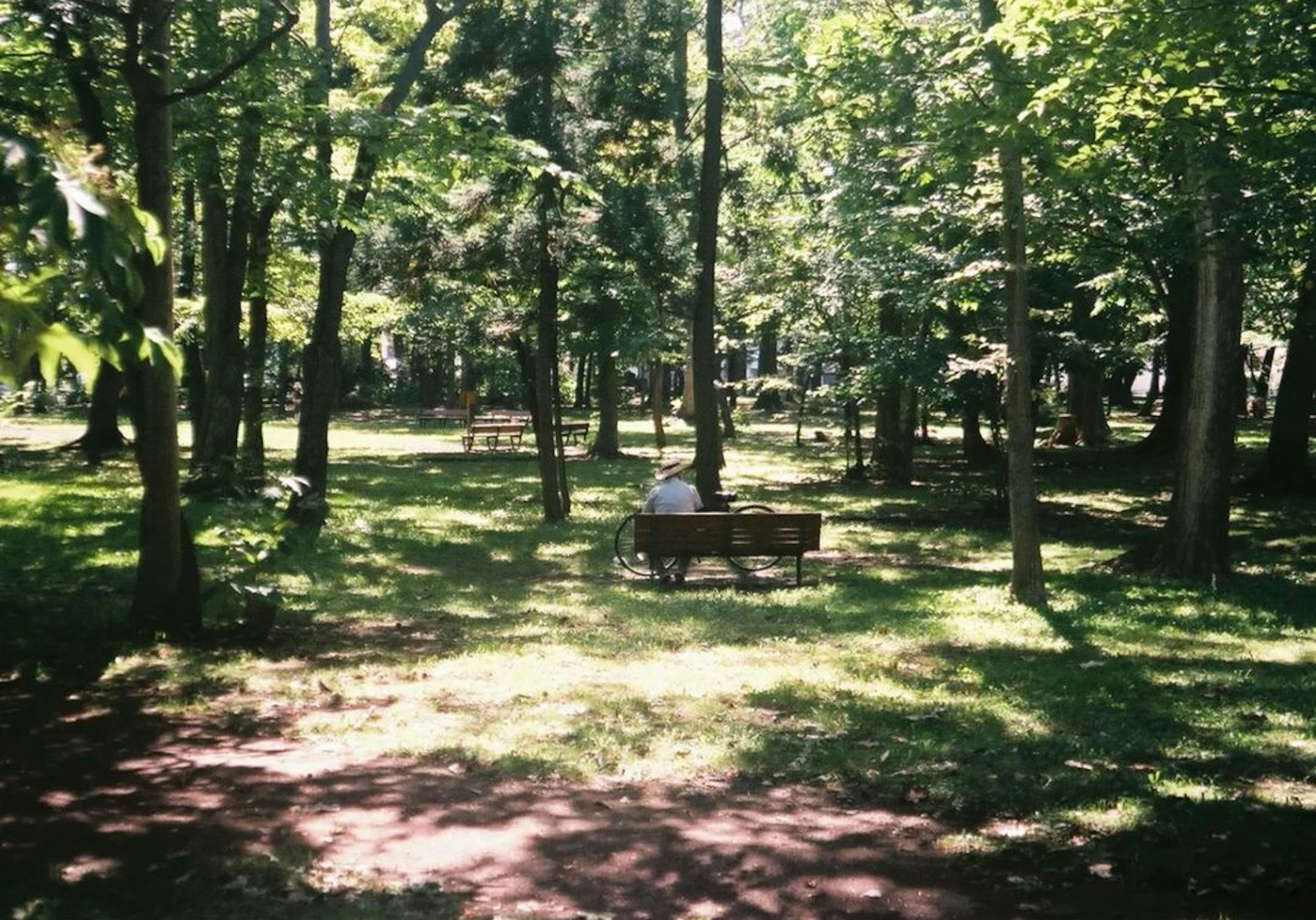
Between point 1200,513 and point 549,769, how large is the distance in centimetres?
1024

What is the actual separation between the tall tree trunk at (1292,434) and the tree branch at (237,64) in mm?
18223

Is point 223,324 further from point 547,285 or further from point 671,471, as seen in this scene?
point 671,471

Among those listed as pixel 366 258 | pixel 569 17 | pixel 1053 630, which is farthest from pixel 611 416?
pixel 1053 630

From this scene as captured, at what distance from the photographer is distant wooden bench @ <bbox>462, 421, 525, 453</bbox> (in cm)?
3631

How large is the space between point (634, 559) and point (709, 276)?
5.46 m

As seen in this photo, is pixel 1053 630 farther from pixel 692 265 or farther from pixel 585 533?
pixel 692 265

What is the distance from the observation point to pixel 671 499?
15328 millimetres

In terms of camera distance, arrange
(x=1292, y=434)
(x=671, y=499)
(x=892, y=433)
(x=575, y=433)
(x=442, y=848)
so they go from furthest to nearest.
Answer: (x=575, y=433) → (x=892, y=433) → (x=1292, y=434) → (x=671, y=499) → (x=442, y=848)

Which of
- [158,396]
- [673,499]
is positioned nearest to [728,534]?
[673,499]

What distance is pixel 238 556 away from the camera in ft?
32.1

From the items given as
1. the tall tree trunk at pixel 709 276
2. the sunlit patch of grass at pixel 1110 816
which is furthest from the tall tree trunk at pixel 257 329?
the sunlit patch of grass at pixel 1110 816

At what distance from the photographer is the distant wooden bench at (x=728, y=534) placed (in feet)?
47.2

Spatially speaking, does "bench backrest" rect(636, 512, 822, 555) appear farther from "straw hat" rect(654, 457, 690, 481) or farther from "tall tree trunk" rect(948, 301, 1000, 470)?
"tall tree trunk" rect(948, 301, 1000, 470)

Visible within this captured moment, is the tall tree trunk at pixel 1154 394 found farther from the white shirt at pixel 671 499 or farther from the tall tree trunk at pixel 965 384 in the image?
the white shirt at pixel 671 499
